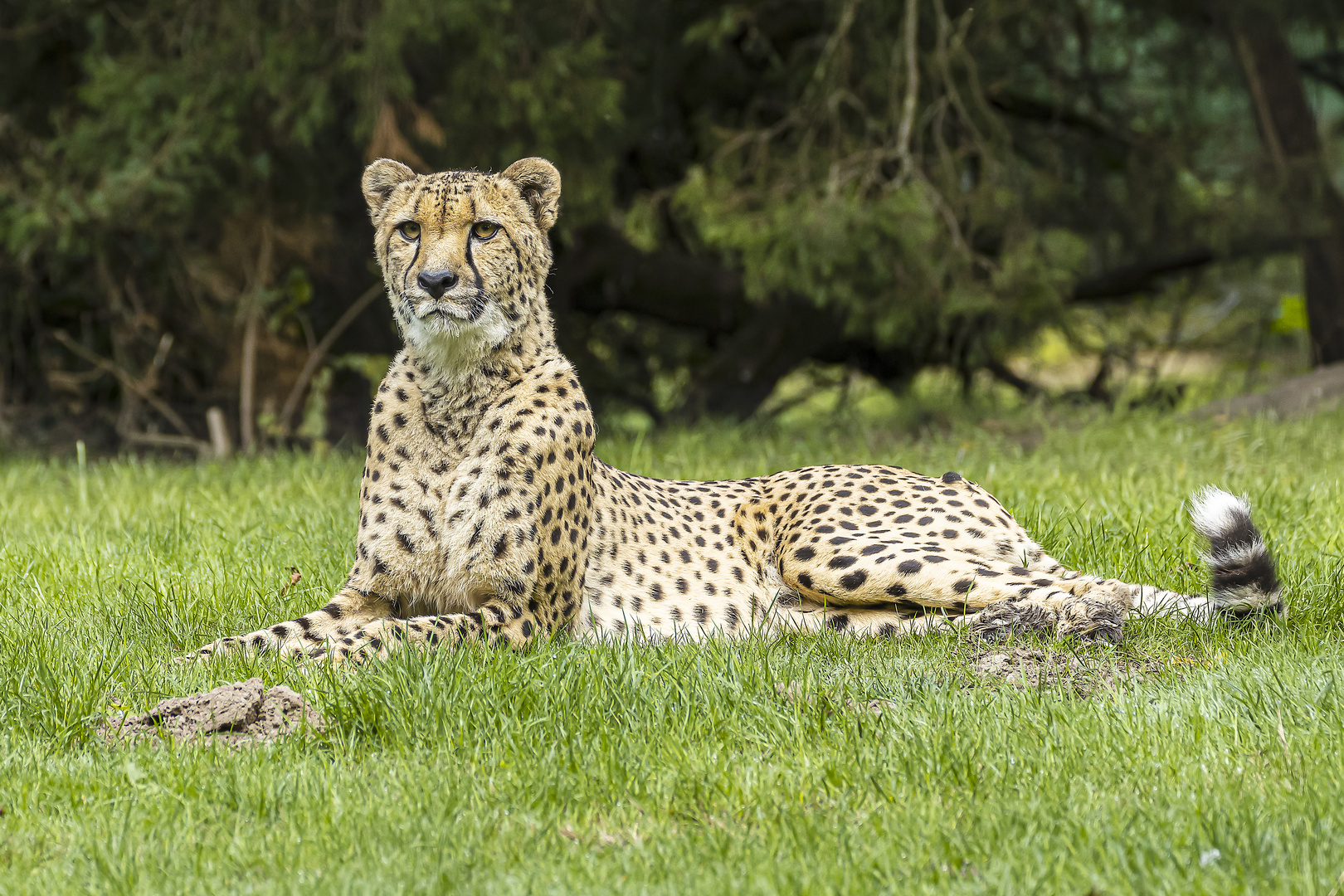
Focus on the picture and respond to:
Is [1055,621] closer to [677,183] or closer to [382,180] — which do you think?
[382,180]

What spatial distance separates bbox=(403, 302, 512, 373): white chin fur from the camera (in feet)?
12.4

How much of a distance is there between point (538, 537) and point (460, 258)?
2.66ft

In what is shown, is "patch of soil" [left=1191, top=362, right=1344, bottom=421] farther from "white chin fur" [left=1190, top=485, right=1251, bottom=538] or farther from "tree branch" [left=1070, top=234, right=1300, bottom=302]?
"white chin fur" [left=1190, top=485, right=1251, bottom=538]

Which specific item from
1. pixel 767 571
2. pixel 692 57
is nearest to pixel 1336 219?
pixel 692 57

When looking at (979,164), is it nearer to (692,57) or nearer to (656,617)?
(692,57)

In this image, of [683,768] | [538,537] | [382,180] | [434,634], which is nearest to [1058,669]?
[683,768]

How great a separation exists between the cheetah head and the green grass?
930 millimetres

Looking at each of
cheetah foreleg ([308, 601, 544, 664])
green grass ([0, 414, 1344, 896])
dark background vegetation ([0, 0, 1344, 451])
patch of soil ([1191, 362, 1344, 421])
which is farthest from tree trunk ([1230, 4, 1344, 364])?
cheetah foreleg ([308, 601, 544, 664])

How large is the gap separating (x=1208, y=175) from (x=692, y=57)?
410 centimetres

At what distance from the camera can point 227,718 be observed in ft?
10.1

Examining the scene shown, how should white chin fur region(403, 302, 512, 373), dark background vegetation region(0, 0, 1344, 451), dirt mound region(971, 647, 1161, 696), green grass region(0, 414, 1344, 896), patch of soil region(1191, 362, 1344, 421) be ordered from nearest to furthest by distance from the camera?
green grass region(0, 414, 1344, 896)
dirt mound region(971, 647, 1161, 696)
white chin fur region(403, 302, 512, 373)
dark background vegetation region(0, 0, 1344, 451)
patch of soil region(1191, 362, 1344, 421)

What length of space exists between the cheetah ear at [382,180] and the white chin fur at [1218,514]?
2.48 m

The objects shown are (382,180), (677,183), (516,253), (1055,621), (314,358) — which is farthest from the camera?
(677,183)

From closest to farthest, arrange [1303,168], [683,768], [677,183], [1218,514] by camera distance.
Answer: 1. [683,768]
2. [1218,514]
3. [1303,168]
4. [677,183]
